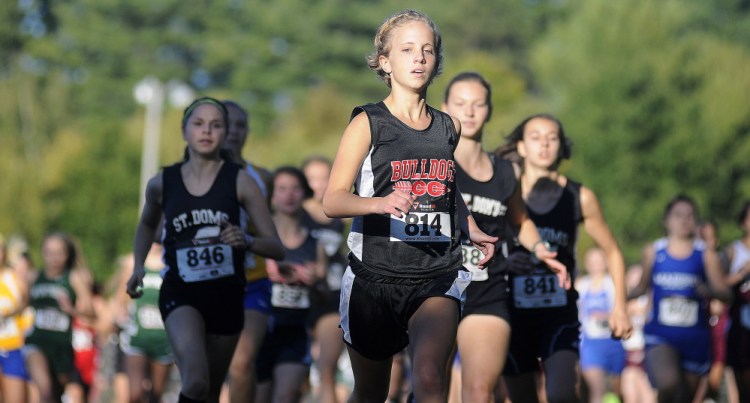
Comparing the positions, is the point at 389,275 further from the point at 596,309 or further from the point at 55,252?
the point at 596,309

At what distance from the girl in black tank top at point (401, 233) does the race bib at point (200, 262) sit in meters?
1.87

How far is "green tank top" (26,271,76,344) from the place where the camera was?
13.2 metres

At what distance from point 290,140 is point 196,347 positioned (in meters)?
52.5

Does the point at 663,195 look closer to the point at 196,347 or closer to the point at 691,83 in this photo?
the point at 691,83

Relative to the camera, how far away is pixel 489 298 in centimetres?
862

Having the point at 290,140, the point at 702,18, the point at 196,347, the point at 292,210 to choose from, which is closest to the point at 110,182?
the point at 290,140

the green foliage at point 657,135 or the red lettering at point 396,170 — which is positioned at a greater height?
the green foliage at point 657,135

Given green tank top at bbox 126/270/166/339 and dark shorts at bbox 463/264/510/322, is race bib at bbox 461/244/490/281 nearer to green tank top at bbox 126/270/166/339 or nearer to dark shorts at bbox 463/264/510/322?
dark shorts at bbox 463/264/510/322

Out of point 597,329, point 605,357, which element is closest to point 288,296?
point 605,357

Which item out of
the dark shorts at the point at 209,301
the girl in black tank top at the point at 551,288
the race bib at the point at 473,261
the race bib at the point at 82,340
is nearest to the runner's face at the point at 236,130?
the dark shorts at the point at 209,301

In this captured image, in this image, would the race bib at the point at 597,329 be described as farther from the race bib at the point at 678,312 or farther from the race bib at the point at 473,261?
the race bib at the point at 473,261

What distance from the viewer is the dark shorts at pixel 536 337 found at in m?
9.20

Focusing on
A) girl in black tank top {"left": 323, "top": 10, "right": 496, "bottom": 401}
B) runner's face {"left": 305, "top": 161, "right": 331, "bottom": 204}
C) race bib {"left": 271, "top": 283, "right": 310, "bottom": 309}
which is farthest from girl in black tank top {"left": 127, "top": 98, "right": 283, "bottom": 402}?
runner's face {"left": 305, "top": 161, "right": 331, "bottom": 204}

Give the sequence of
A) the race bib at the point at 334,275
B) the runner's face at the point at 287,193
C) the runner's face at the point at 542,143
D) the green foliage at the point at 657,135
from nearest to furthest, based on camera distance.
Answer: the runner's face at the point at 542,143 → the runner's face at the point at 287,193 → the race bib at the point at 334,275 → the green foliage at the point at 657,135
